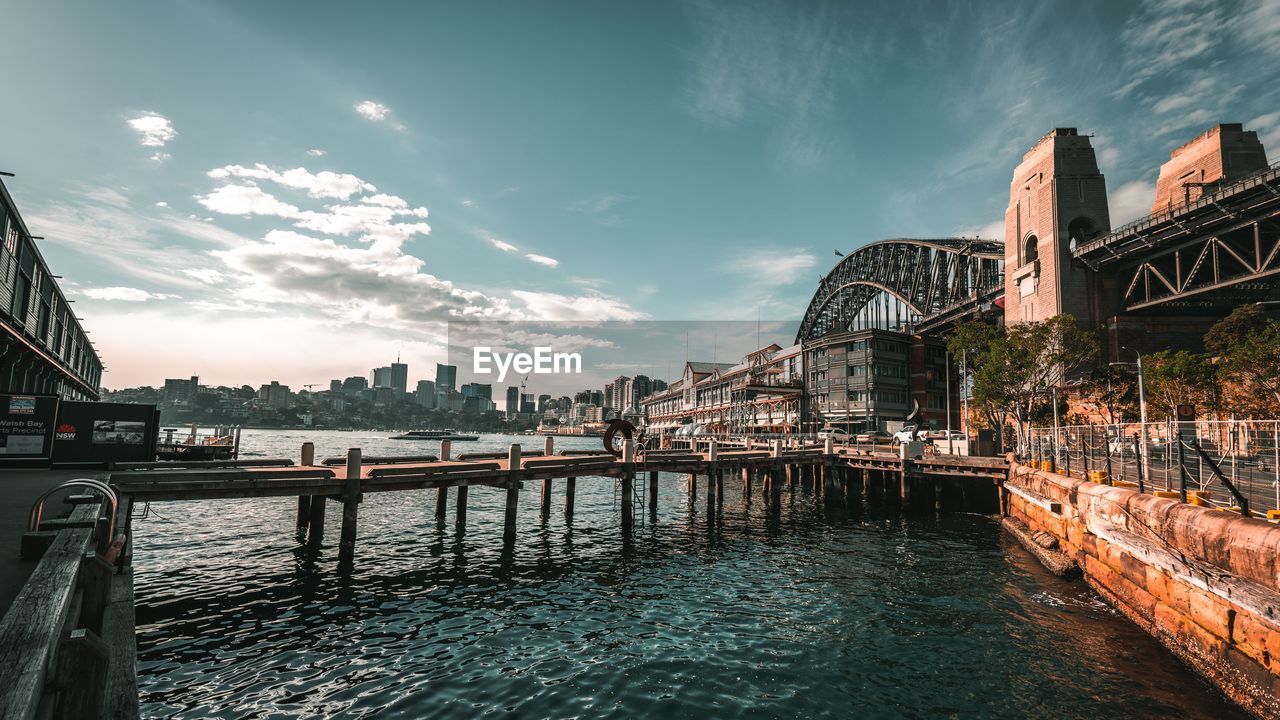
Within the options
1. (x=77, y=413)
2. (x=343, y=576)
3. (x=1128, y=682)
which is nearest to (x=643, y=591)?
(x=343, y=576)

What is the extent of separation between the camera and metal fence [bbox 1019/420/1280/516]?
47.6 ft

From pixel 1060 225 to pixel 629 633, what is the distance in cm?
6183

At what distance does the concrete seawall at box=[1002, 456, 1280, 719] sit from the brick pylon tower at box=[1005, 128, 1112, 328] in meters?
42.6

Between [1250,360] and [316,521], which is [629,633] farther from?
[1250,360]

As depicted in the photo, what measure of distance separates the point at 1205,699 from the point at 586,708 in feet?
42.3

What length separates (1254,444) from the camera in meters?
14.9

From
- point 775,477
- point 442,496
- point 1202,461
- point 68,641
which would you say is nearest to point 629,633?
point 68,641

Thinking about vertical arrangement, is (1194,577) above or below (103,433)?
below

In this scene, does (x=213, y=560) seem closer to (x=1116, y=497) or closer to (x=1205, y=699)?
(x=1205, y=699)

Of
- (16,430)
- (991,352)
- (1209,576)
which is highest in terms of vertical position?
(991,352)

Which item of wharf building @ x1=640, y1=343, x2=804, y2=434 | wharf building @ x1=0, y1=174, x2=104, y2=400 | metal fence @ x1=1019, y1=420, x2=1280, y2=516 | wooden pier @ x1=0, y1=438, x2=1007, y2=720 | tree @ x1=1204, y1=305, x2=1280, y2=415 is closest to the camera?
wooden pier @ x1=0, y1=438, x2=1007, y2=720

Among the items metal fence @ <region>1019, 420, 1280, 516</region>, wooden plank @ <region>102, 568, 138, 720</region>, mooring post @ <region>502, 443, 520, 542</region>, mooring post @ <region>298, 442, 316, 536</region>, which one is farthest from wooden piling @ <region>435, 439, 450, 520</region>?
metal fence @ <region>1019, 420, 1280, 516</region>

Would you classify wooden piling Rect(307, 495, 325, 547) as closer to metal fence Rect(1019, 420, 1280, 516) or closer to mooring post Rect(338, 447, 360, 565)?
mooring post Rect(338, 447, 360, 565)

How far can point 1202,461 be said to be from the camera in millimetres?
18016
